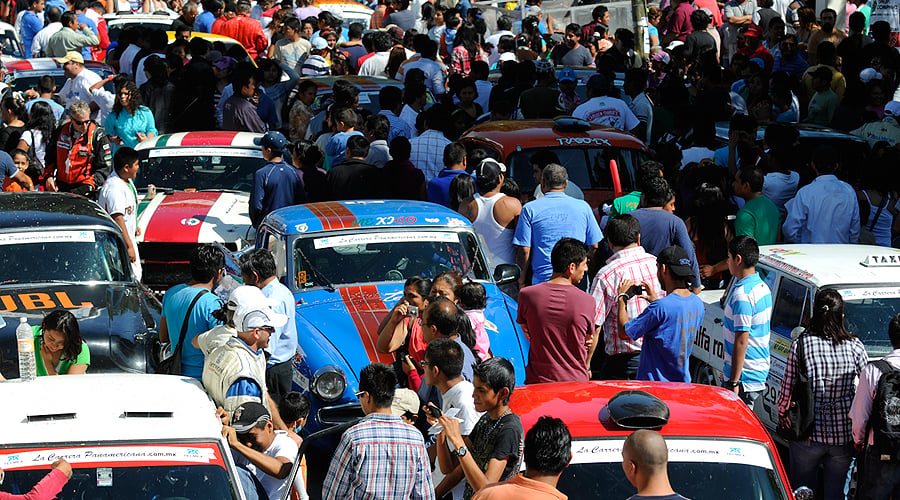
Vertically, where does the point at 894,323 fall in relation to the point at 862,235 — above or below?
Result: above

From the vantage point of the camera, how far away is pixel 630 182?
12.6m

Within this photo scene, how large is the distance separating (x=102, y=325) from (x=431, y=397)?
11.8 ft

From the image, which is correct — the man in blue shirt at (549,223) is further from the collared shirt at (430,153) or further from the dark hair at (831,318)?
the collared shirt at (430,153)

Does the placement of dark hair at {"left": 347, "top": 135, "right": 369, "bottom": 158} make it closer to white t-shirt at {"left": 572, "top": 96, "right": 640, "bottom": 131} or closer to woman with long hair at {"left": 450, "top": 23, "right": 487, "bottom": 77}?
white t-shirt at {"left": 572, "top": 96, "right": 640, "bottom": 131}

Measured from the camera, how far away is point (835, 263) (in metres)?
8.95

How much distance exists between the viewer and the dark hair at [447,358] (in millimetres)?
6105

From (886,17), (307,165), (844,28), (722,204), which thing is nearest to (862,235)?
(722,204)

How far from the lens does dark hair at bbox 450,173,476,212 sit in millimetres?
10773

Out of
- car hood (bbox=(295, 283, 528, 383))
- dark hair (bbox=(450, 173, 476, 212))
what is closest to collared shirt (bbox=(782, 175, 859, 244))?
dark hair (bbox=(450, 173, 476, 212))

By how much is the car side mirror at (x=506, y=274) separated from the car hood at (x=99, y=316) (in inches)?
99.6

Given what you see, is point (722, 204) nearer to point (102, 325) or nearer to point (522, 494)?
point (102, 325)

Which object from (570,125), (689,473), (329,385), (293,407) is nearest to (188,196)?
(570,125)

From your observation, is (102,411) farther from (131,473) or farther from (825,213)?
(825,213)

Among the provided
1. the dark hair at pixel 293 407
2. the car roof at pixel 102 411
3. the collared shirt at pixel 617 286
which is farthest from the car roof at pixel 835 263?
the car roof at pixel 102 411
